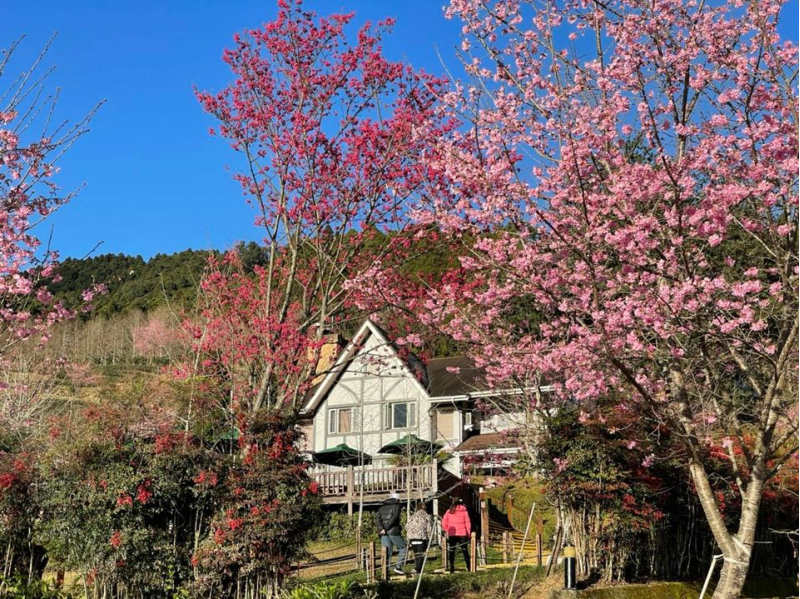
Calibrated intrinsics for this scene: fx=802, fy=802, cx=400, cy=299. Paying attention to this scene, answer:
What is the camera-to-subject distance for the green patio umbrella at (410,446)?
2275 centimetres

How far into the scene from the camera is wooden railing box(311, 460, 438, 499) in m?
20.3

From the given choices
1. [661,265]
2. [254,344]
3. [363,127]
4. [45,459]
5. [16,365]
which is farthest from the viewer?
[16,365]

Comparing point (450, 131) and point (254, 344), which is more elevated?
point (450, 131)

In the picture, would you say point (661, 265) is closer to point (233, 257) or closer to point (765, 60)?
point (765, 60)

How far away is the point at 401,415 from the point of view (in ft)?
90.1

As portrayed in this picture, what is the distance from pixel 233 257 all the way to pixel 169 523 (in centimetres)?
661

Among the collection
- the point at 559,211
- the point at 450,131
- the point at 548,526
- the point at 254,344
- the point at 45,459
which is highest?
the point at 450,131

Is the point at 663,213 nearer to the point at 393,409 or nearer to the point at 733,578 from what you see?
the point at 733,578

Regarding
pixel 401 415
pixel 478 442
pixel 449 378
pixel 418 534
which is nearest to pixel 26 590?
pixel 418 534

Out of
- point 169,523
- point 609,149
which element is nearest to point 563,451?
point 609,149

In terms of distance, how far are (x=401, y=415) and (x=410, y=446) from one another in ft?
15.4

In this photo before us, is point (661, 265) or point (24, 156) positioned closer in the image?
point (661, 265)

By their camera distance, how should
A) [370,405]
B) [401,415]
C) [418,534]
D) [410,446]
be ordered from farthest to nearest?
[370,405]
[401,415]
[410,446]
[418,534]

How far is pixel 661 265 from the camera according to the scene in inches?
293
